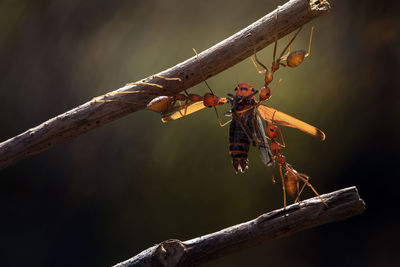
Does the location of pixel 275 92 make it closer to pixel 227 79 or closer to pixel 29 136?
pixel 227 79

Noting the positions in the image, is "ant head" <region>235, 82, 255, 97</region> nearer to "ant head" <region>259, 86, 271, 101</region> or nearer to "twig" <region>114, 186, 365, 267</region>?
"ant head" <region>259, 86, 271, 101</region>

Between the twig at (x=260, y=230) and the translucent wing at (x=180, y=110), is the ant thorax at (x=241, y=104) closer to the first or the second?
the translucent wing at (x=180, y=110)

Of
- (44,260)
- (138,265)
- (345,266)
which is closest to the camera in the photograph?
(138,265)

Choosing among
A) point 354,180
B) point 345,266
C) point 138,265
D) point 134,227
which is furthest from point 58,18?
point 345,266

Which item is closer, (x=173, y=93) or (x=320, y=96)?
(x=173, y=93)

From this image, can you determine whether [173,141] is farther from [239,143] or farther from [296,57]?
[296,57]

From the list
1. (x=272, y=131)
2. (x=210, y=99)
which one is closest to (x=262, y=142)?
(x=272, y=131)

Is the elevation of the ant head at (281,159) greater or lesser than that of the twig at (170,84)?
lesser

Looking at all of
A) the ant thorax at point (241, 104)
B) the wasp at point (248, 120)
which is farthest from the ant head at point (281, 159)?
the ant thorax at point (241, 104)
